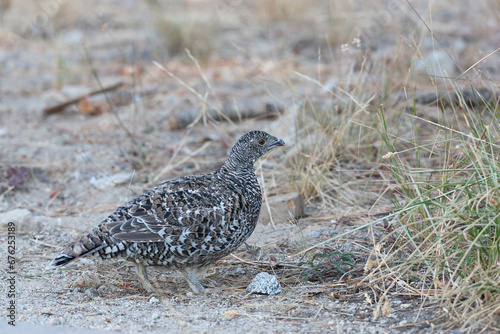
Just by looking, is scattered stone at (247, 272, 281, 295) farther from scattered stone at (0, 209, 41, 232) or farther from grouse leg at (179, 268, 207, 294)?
scattered stone at (0, 209, 41, 232)

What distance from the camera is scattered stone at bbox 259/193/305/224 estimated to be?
4984 mm

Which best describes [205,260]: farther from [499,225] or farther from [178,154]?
[178,154]

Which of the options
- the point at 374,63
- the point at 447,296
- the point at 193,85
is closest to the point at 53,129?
the point at 193,85

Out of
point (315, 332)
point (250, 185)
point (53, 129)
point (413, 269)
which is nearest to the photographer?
point (315, 332)

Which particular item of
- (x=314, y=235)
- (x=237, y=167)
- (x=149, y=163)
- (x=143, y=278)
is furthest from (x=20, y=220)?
(x=314, y=235)

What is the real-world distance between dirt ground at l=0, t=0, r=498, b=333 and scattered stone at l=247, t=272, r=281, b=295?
0.21 feet

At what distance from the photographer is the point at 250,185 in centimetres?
423

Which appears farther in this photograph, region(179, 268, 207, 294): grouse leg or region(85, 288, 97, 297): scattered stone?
region(179, 268, 207, 294): grouse leg

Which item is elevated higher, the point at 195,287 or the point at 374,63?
the point at 374,63

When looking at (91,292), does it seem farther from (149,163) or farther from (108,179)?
(149,163)

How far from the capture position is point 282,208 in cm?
501

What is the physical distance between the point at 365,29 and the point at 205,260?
5881 millimetres

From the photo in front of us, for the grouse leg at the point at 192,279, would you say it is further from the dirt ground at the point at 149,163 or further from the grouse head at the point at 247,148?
the grouse head at the point at 247,148

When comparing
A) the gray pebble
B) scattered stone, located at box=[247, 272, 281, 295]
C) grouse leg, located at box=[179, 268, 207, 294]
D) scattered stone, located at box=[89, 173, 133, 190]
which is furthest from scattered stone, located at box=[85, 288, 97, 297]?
scattered stone, located at box=[89, 173, 133, 190]
